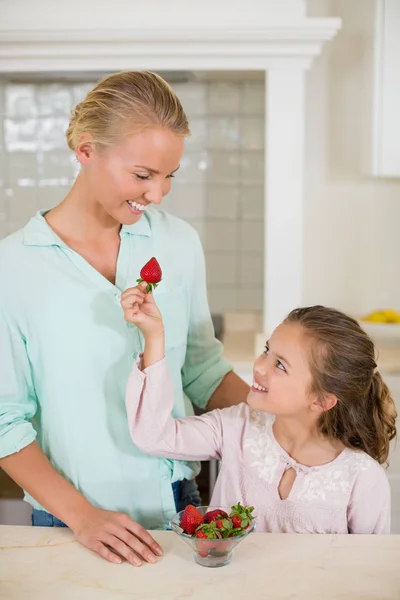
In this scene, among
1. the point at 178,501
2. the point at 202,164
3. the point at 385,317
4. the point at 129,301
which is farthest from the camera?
the point at 202,164

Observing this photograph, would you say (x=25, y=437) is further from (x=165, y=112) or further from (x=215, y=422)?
(x=165, y=112)

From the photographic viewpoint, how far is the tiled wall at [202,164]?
129 inches

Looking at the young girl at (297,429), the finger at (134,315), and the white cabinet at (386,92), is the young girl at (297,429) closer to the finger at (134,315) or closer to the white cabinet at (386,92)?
the finger at (134,315)

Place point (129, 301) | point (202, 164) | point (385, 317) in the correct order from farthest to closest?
point (202, 164), point (385, 317), point (129, 301)

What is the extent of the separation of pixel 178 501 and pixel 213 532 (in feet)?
1.45

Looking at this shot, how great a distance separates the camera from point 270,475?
1.53 m

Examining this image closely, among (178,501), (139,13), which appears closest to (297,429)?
(178,501)

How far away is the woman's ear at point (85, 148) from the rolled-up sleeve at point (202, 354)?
33 cm

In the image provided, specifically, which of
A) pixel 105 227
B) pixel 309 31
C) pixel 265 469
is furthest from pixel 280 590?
pixel 309 31

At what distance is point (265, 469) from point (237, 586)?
40 cm

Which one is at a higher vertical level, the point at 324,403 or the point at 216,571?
the point at 324,403

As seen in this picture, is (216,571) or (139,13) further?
(139,13)

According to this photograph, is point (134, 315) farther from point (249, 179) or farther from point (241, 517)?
point (249, 179)

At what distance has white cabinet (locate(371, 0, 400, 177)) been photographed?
289 centimetres
